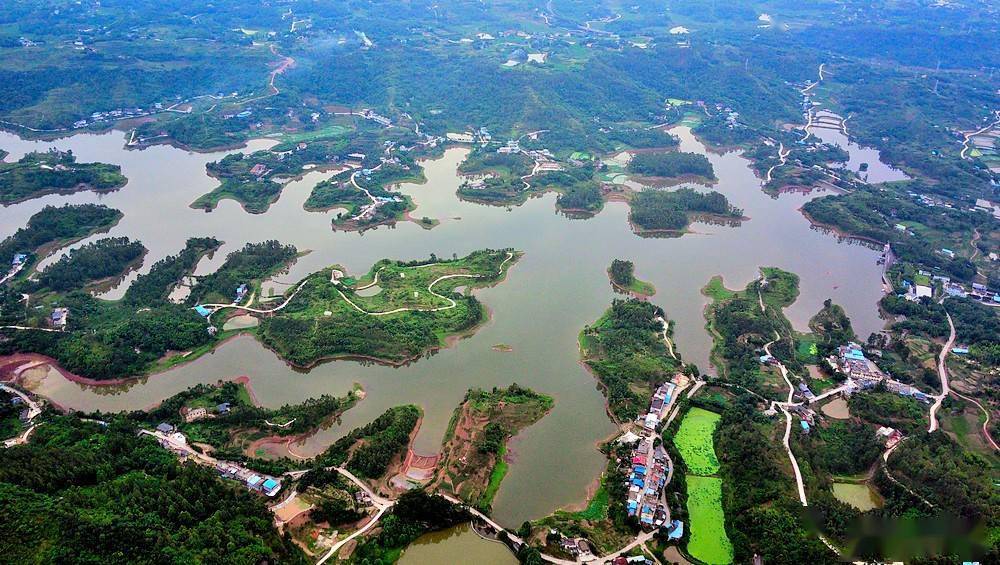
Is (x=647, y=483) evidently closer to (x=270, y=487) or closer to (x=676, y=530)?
(x=676, y=530)

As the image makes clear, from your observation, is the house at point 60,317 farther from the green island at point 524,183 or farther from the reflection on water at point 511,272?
the green island at point 524,183

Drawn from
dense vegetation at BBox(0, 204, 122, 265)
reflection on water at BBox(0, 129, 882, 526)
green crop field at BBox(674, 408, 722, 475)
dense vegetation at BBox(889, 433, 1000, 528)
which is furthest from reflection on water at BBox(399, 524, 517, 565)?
dense vegetation at BBox(0, 204, 122, 265)

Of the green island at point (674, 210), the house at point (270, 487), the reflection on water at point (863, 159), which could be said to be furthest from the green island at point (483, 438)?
the reflection on water at point (863, 159)

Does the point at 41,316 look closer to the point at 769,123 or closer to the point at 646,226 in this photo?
the point at 646,226

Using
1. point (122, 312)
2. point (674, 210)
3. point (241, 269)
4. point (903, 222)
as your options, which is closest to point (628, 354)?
point (674, 210)

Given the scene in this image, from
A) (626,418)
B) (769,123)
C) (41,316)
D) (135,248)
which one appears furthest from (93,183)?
(769,123)

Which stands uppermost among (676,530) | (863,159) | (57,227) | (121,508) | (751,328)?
(863,159)

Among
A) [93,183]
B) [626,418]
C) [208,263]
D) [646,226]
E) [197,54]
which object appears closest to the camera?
[626,418]
